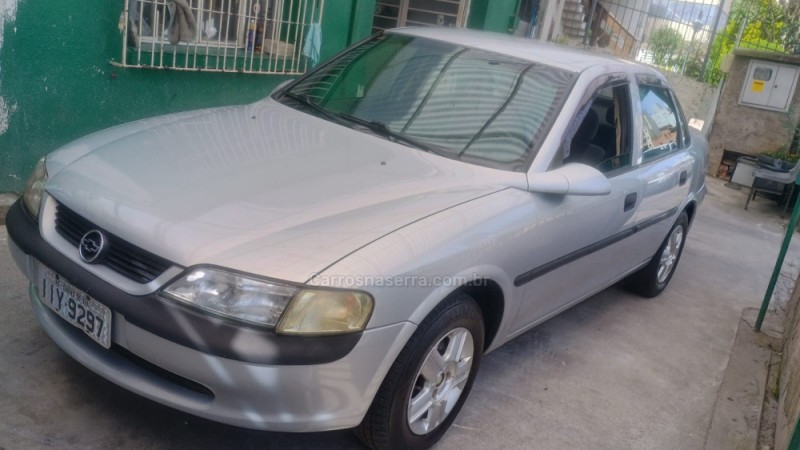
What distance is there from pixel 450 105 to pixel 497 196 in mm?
724

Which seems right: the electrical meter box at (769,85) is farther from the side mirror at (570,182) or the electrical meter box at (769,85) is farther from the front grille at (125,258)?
the front grille at (125,258)

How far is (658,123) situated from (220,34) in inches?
132

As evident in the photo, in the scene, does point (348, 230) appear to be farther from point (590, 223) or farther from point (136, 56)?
point (136, 56)

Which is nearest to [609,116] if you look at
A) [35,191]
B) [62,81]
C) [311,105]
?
[311,105]

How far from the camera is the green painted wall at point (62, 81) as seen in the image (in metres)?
4.57

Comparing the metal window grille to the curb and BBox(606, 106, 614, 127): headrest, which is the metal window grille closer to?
BBox(606, 106, 614, 127): headrest

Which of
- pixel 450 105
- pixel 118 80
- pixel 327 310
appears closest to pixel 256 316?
pixel 327 310

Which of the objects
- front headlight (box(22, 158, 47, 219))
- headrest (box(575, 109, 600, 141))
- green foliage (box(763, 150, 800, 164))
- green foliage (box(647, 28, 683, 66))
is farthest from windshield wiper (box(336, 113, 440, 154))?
green foliage (box(647, 28, 683, 66))

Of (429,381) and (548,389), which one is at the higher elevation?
(429,381)

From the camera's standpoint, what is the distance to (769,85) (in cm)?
1096

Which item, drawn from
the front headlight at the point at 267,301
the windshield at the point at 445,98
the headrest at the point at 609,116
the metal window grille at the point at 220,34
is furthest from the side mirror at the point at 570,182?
the metal window grille at the point at 220,34

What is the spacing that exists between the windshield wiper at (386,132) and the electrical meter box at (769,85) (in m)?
9.14

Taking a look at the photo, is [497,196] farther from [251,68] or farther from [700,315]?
[251,68]

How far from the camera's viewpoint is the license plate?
2.55 meters
